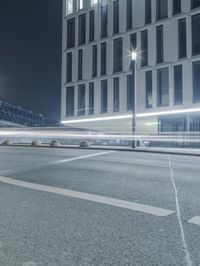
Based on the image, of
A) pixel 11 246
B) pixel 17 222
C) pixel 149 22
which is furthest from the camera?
pixel 149 22

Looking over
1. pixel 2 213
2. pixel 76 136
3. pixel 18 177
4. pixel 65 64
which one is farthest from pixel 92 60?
pixel 2 213

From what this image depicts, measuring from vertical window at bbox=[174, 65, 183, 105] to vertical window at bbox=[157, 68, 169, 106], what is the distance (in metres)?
0.91

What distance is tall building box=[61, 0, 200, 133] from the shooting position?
91.8 feet

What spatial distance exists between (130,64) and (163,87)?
483 cm

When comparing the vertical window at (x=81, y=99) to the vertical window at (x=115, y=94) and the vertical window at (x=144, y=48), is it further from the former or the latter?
the vertical window at (x=144, y=48)

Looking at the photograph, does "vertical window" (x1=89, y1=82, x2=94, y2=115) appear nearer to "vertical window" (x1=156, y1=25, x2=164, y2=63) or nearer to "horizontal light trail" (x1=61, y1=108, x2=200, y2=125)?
"horizontal light trail" (x1=61, y1=108, x2=200, y2=125)

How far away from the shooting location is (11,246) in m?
3.00

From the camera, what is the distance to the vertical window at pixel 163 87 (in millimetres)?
29078

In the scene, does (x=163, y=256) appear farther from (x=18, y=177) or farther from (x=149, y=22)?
(x=149, y=22)

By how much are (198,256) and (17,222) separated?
229 cm

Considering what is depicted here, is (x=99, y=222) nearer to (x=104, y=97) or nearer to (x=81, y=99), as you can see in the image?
(x=104, y=97)

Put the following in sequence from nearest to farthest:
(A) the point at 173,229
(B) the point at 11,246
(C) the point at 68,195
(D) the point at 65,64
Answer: (B) the point at 11,246 → (A) the point at 173,229 → (C) the point at 68,195 → (D) the point at 65,64

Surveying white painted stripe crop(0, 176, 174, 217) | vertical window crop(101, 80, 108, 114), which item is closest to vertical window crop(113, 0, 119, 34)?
vertical window crop(101, 80, 108, 114)

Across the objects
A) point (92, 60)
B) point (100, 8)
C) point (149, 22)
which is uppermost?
point (100, 8)
